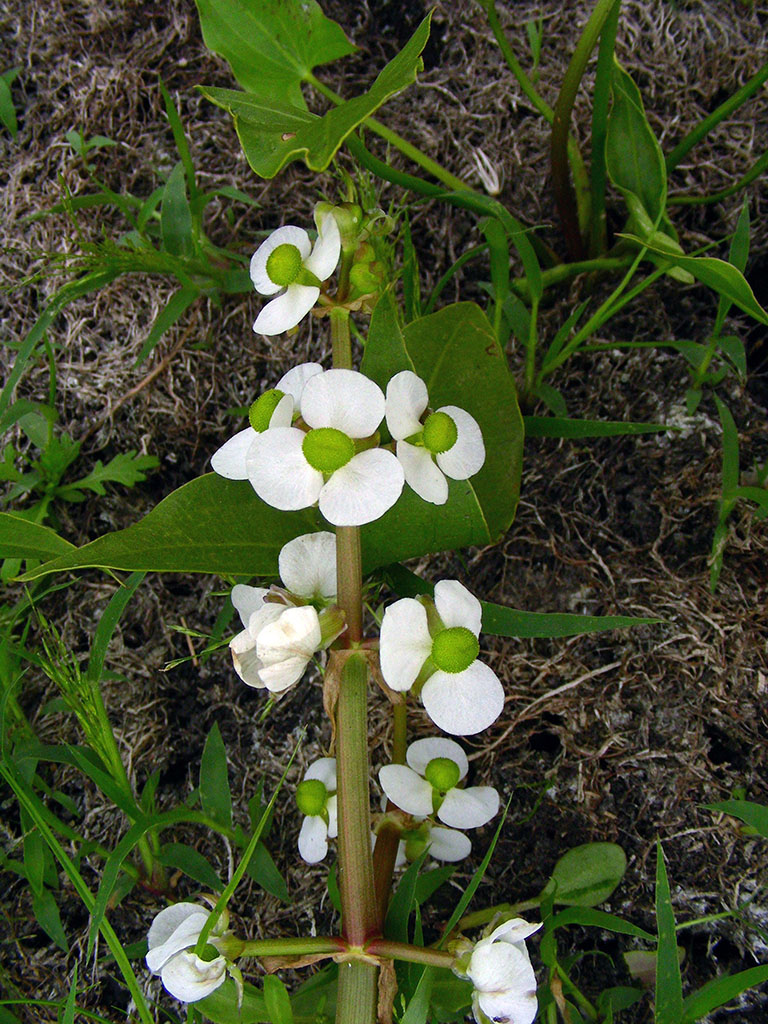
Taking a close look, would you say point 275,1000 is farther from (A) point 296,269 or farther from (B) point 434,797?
(A) point 296,269

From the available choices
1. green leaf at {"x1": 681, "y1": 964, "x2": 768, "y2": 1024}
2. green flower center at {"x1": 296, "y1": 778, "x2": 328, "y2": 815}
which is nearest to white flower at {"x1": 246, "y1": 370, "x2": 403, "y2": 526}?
green flower center at {"x1": 296, "y1": 778, "x2": 328, "y2": 815}

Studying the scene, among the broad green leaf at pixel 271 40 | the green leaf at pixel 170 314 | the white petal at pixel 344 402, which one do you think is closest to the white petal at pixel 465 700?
the white petal at pixel 344 402

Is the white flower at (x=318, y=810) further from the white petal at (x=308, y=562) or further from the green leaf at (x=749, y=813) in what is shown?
the green leaf at (x=749, y=813)

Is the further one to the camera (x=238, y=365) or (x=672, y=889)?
(x=238, y=365)

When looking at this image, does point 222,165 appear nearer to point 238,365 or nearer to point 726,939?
point 238,365

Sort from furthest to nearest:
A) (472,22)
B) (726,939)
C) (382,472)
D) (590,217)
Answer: (472,22), (590,217), (726,939), (382,472)

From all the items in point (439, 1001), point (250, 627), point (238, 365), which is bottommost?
point (439, 1001)

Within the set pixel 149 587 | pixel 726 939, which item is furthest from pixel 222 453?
pixel 726 939
